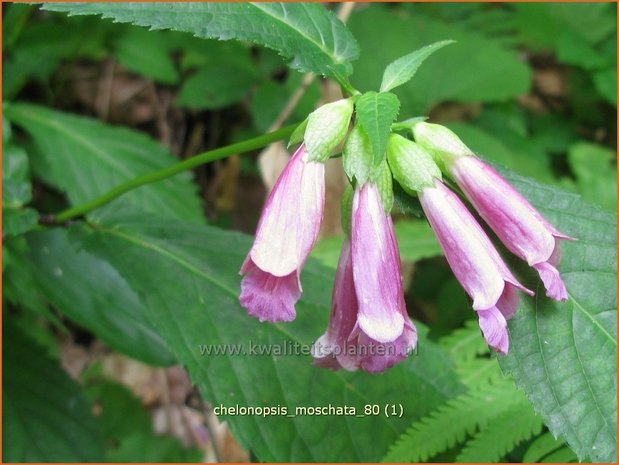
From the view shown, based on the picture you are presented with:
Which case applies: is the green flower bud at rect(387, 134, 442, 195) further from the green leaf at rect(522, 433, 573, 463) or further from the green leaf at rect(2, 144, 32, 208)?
the green leaf at rect(2, 144, 32, 208)

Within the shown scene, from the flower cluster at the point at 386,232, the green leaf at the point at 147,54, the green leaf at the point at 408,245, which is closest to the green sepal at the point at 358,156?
the flower cluster at the point at 386,232

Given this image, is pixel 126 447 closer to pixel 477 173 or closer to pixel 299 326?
pixel 299 326

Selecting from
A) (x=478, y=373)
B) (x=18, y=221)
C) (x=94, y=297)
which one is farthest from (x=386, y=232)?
(x=94, y=297)

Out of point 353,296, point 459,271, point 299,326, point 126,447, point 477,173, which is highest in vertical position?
point 477,173

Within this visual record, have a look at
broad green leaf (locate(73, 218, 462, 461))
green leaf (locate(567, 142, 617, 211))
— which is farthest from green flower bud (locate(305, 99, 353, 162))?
green leaf (locate(567, 142, 617, 211))

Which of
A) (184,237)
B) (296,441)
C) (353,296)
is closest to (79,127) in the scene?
(184,237)

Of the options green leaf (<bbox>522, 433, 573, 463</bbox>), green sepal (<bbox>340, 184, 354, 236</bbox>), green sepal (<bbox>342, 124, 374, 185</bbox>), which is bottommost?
green leaf (<bbox>522, 433, 573, 463</bbox>)
